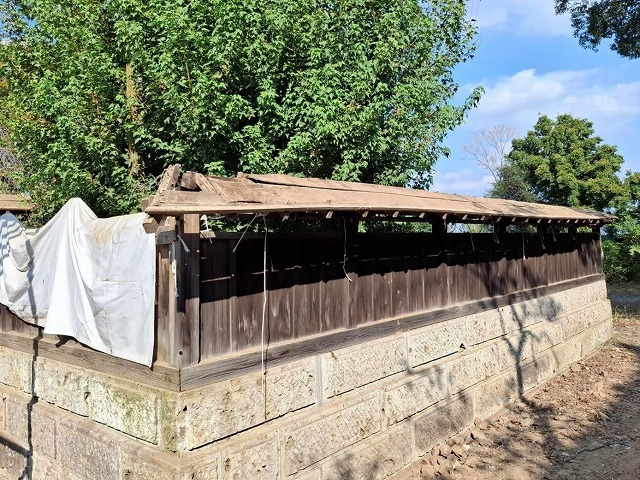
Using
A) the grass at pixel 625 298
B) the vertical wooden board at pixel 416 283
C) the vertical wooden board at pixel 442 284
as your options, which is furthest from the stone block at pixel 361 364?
the grass at pixel 625 298

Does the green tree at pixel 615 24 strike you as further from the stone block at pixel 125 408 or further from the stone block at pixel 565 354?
the stone block at pixel 125 408

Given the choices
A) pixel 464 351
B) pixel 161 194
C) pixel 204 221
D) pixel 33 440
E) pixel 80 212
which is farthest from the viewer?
pixel 464 351

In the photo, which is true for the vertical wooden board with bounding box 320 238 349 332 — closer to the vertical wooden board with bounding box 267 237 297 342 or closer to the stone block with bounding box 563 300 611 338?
the vertical wooden board with bounding box 267 237 297 342

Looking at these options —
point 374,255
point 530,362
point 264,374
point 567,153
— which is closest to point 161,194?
point 264,374

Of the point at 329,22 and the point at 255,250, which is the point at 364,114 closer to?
the point at 329,22

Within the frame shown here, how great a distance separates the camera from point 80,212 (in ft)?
16.0

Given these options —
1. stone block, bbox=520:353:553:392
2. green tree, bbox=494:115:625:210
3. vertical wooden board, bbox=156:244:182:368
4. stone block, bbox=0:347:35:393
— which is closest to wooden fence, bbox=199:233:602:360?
vertical wooden board, bbox=156:244:182:368

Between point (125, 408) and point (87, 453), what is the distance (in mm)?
769

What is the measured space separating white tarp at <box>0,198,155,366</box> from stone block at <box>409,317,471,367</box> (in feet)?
11.0

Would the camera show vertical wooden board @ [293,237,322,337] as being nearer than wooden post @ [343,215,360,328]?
Yes

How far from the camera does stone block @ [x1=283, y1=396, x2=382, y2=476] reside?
434 cm

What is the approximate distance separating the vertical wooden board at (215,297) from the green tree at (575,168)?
23.9 meters

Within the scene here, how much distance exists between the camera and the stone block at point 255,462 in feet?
12.5

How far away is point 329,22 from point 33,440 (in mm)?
6869
